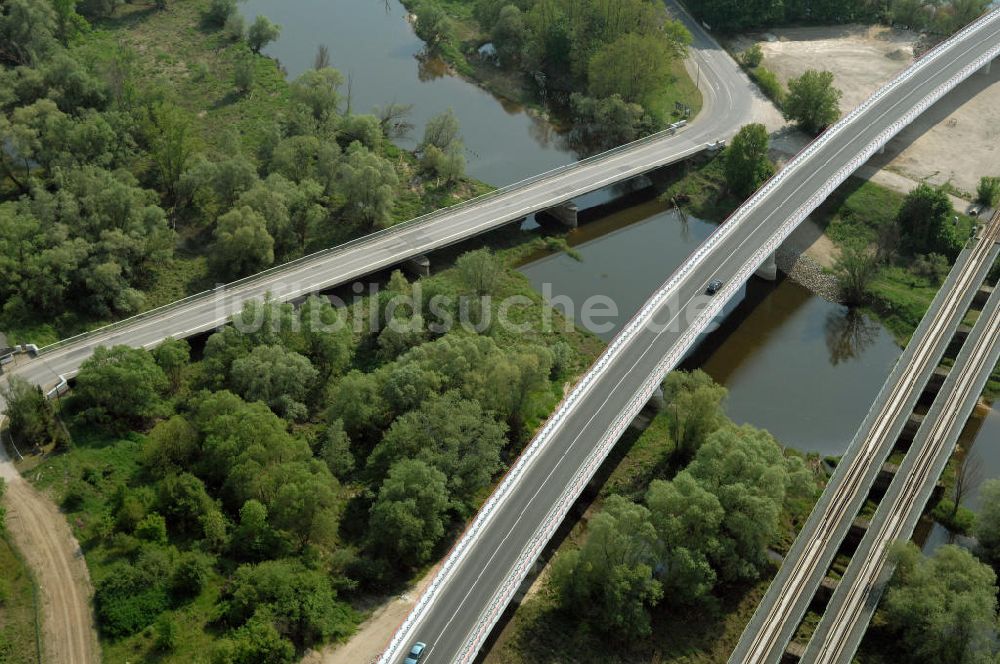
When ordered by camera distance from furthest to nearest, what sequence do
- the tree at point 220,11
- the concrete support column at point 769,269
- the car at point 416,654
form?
the tree at point 220,11 → the concrete support column at point 769,269 → the car at point 416,654

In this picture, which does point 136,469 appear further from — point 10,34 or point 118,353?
point 10,34

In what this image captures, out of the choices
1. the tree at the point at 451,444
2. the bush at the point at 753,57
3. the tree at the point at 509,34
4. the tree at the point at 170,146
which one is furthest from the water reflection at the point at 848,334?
the tree at the point at 170,146

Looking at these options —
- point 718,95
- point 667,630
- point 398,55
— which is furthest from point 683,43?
point 667,630

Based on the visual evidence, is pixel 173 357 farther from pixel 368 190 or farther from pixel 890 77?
pixel 890 77

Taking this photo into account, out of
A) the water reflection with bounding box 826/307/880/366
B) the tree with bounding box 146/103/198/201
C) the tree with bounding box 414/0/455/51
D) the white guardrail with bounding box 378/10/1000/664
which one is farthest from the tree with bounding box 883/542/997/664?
the tree with bounding box 414/0/455/51

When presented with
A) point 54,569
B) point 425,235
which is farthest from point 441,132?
point 54,569

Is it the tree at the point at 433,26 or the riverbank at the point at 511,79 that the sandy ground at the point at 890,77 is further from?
the tree at the point at 433,26
